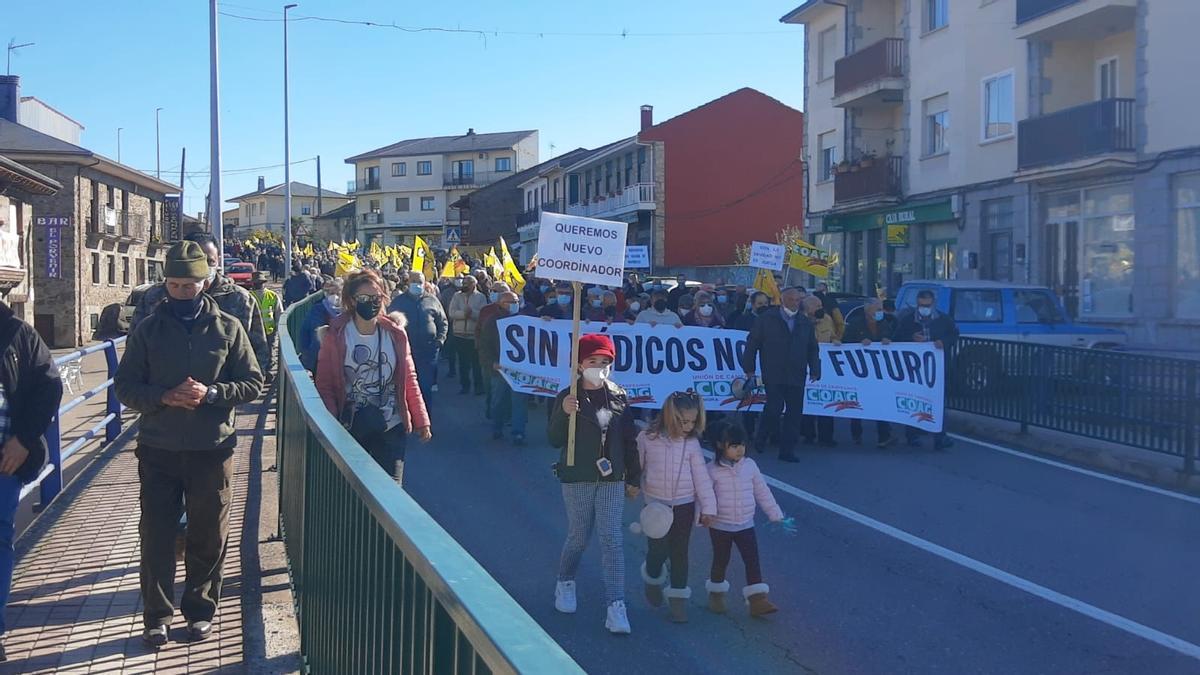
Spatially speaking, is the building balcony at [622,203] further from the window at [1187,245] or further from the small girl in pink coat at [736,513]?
the small girl in pink coat at [736,513]

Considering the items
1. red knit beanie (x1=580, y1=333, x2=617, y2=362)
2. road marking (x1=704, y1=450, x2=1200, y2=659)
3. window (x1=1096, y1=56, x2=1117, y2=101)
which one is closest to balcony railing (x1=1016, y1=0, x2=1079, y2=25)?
window (x1=1096, y1=56, x2=1117, y2=101)

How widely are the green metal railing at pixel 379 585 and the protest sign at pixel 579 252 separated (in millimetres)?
2222

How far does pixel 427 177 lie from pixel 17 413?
330 feet

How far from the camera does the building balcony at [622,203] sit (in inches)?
2071

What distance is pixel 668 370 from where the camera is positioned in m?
13.5

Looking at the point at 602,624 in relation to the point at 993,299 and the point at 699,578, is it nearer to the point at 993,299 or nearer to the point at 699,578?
the point at 699,578

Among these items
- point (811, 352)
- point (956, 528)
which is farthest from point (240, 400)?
point (811, 352)

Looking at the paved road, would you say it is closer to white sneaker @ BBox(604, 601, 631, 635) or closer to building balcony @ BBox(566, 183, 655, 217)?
white sneaker @ BBox(604, 601, 631, 635)

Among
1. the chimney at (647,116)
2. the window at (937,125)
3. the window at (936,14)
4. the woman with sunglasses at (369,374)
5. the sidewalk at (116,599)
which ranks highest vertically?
Answer: the chimney at (647,116)

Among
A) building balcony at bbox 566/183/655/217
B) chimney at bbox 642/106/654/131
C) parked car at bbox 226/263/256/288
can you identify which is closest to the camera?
parked car at bbox 226/263/256/288

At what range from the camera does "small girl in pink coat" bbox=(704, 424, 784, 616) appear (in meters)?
6.56

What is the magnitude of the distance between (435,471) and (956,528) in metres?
4.93

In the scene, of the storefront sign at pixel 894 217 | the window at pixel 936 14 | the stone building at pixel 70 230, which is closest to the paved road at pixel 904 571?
the storefront sign at pixel 894 217

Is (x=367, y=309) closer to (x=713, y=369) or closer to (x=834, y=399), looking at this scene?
(x=713, y=369)
